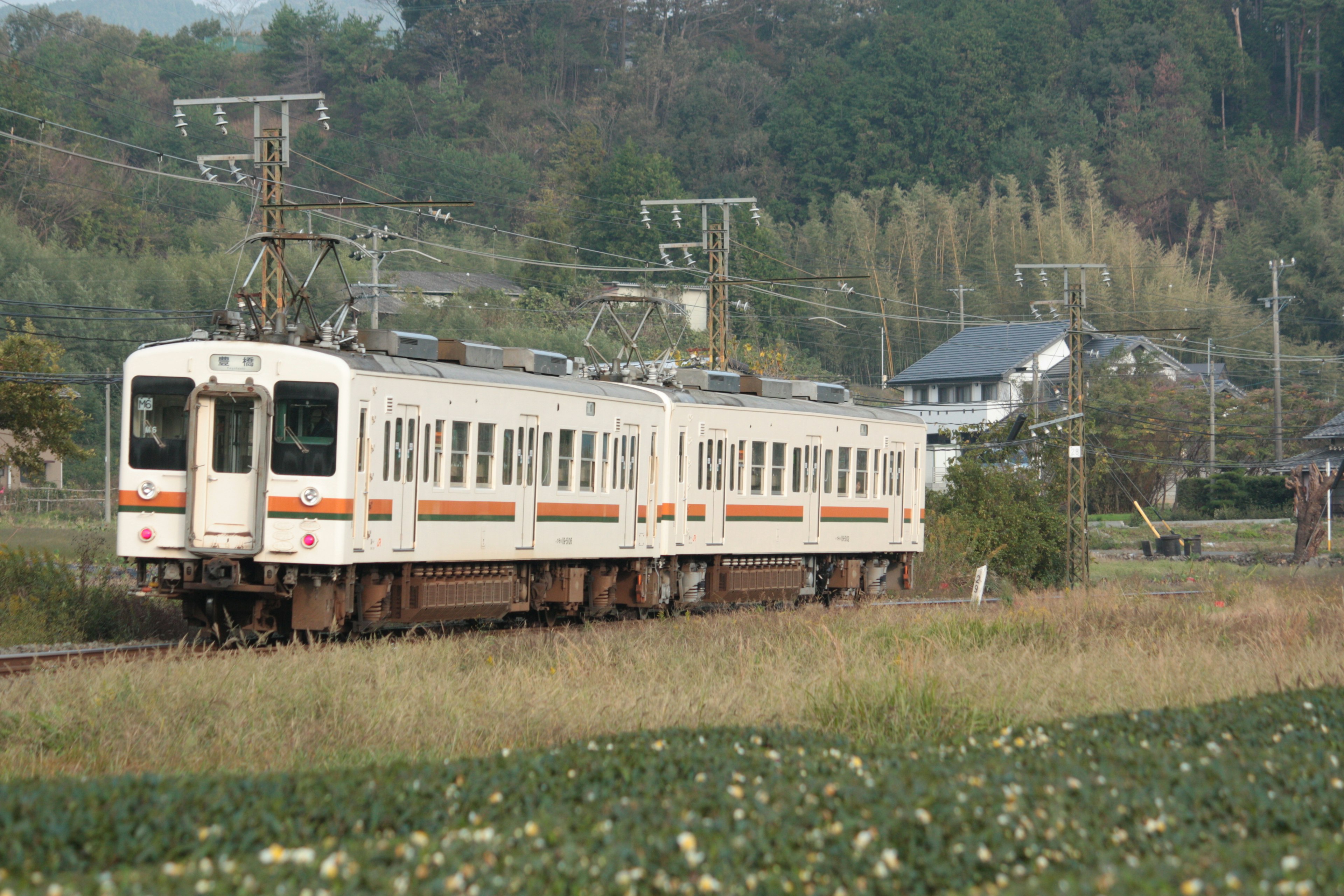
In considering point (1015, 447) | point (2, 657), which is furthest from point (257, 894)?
point (1015, 447)

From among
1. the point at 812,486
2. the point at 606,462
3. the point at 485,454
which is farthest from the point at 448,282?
the point at 485,454

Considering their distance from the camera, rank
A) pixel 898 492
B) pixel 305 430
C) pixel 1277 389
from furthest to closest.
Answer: pixel 1277 389, pixel 898 492, pixel 305 430

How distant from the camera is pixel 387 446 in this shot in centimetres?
1511

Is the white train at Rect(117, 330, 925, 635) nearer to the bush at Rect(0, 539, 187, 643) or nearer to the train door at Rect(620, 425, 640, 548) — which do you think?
the train door at Rect(620, 425, 640, 548)

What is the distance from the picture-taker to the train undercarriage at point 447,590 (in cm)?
1477

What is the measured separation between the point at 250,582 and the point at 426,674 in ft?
12.2

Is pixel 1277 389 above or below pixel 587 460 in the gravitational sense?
above

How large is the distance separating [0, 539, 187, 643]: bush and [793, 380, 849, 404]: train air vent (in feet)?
31.2

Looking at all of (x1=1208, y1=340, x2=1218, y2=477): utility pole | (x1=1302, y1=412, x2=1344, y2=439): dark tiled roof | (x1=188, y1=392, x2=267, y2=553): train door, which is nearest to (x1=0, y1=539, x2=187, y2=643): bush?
(x1=188, y1=392, x2=267, y2=553): train door

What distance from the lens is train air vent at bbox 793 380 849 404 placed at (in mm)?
22875

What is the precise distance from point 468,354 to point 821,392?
26.0 feet

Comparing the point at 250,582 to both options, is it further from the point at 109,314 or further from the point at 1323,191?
the point at 1323,191

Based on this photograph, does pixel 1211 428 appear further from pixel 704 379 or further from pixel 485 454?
pixel 485 454

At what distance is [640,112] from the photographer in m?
101
